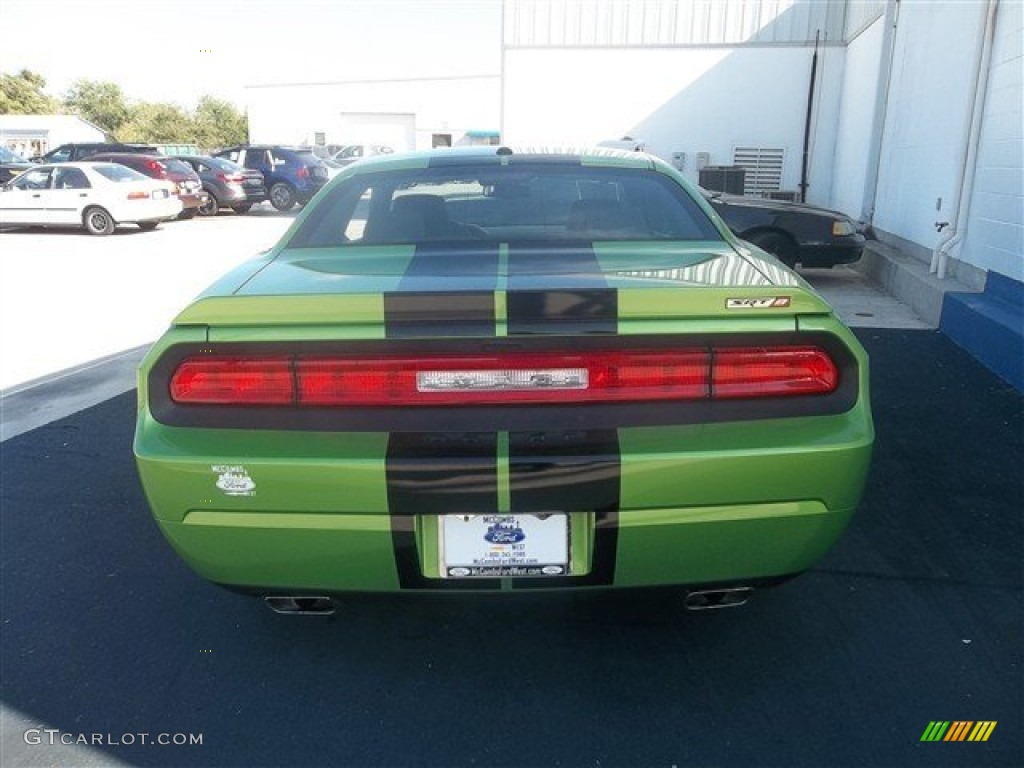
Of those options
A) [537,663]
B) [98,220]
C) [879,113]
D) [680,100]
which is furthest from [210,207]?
[537,663]

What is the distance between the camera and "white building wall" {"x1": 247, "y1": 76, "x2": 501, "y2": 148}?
4553 cm

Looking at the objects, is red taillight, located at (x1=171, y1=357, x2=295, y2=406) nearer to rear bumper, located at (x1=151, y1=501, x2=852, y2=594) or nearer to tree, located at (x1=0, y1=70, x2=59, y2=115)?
rear bumper, located at (x1=151, y1=501, x2=852, y2=594)

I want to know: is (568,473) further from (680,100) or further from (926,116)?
(680,100)

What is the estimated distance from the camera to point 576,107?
15328mm

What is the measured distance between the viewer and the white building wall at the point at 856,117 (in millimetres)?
11961

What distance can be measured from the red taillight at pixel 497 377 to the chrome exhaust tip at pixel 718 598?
1.82 ft

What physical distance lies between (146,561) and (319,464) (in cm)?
159

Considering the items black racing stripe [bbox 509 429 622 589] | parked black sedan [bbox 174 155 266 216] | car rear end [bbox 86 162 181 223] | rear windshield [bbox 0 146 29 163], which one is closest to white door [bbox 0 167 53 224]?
car rear end [bbox 86 162 181 223]

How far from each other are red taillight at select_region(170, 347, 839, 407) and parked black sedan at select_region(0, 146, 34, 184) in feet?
69.1

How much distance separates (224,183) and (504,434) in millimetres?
18568

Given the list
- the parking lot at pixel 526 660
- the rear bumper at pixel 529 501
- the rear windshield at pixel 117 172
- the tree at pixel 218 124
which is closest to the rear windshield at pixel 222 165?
the rear windshield at pixel 117 172

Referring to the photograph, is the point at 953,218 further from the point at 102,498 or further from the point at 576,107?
the point at 576,107

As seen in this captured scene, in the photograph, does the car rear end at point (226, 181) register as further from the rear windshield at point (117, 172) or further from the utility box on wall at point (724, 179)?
the utility box on wall at point (724, 179)

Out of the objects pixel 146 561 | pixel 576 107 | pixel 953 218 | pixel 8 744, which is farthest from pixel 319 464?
pixel 576 107
